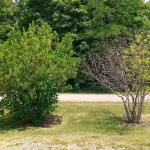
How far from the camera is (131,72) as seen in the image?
573 inches

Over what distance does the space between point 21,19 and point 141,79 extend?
15295 millimetres

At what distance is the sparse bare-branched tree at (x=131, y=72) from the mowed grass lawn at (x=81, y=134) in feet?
2.46

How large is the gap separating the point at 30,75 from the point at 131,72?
10.8ft

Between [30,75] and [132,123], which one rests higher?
[30,75]

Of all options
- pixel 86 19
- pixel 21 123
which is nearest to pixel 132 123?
pixel 21 123

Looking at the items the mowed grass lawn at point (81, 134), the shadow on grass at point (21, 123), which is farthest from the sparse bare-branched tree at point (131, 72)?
the shadow on grass at point (21, 123)

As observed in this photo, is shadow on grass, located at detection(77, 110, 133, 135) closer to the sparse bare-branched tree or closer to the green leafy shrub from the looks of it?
the sparse bare-branched tree

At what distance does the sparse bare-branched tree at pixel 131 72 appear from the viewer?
14180 millimetres

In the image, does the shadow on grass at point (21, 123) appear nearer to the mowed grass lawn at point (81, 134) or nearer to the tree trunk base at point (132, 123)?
the mowed grass lawn at point (81, 134)

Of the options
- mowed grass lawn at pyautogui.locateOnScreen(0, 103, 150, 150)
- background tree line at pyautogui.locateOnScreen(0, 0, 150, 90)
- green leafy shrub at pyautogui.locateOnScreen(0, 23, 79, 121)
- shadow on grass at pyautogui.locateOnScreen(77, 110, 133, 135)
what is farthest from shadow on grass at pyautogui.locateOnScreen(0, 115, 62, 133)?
background tree line at pyautogui.locateOnScreen(0, 0, 150, 90)

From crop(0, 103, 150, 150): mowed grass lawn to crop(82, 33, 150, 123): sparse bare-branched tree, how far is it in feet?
2.46

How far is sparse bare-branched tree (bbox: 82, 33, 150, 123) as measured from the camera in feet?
46.5

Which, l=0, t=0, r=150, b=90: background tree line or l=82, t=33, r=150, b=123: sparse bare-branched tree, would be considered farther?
l=0, t=0, r=150, b=90: background tree line

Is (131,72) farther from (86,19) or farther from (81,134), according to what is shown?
(86,19)
